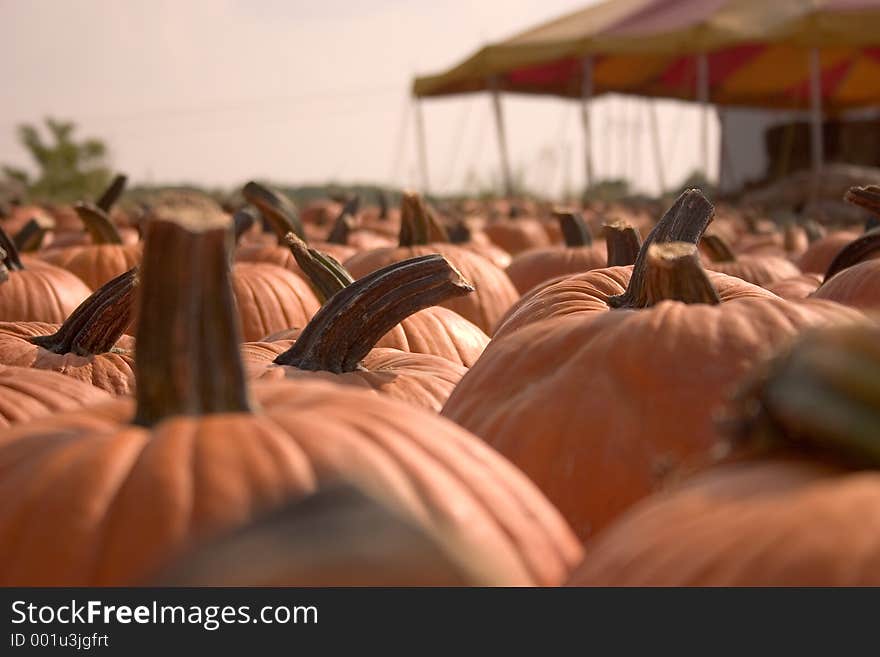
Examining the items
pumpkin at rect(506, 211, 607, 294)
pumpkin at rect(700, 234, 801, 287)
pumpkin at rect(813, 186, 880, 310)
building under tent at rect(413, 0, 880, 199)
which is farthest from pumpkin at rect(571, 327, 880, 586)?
building under tent at rect(413, 0, 880, 199)

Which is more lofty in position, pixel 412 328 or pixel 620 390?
pixel 620 390

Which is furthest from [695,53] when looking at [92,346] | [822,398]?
[822,398]

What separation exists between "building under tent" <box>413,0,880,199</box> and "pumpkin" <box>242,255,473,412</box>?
1602cm

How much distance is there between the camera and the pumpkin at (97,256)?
18.5ft

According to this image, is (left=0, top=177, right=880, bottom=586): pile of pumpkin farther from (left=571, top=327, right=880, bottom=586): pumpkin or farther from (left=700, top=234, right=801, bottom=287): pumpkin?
(left=700, top=234, right=801, bottom=287): pumpkin

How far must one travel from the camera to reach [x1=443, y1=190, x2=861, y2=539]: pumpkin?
204 centimetres

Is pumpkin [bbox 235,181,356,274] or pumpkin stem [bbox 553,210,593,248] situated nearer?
pumpkin [bbox 235,181,356,274]

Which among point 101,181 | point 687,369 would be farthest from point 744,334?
point 101,181

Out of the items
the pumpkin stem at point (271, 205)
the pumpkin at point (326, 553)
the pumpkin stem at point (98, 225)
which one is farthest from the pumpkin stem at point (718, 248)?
the pumpkin at point (326, 553)

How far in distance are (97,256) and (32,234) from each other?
3.25 ft

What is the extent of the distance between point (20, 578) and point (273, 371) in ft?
4.17

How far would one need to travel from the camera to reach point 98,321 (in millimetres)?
3100

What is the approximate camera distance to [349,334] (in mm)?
2803

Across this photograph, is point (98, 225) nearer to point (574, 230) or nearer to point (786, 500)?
point (574, 230)
